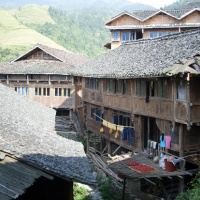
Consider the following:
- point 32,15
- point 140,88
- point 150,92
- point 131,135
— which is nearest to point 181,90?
point 150,92

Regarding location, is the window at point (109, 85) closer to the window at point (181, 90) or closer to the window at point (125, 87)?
the window at point (125, 87)

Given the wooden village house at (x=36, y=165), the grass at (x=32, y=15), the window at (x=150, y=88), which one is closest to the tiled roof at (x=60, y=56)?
the window at (x=150, y=88)

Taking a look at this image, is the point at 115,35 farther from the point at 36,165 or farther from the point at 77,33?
the point at 77,33

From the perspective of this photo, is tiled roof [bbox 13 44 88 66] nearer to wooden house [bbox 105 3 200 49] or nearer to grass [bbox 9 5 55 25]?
wooden house [bbox 105 3 200 49]

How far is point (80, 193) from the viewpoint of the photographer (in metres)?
18.6

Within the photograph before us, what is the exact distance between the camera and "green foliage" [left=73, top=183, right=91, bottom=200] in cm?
A: 1802

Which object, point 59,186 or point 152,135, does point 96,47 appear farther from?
point 59,186

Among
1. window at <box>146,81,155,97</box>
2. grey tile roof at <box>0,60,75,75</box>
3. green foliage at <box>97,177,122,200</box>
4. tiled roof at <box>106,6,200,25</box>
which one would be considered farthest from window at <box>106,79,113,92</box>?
tiled roof at <box>106,6,200,25</box>

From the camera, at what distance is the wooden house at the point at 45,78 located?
34781 millimetres

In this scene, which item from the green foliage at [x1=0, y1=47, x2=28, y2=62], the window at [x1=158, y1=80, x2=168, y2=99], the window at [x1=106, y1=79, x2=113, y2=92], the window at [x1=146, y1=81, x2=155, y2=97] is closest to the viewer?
the window at [x1=158, y1=80, x2=168, y2=99]

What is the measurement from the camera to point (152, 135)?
19844 millimetres

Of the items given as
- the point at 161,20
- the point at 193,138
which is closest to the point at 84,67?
the point at 161,20

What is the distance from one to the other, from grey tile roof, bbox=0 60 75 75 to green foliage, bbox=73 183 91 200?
16696 millimetres

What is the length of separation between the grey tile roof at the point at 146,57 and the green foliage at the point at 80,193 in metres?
7.07
